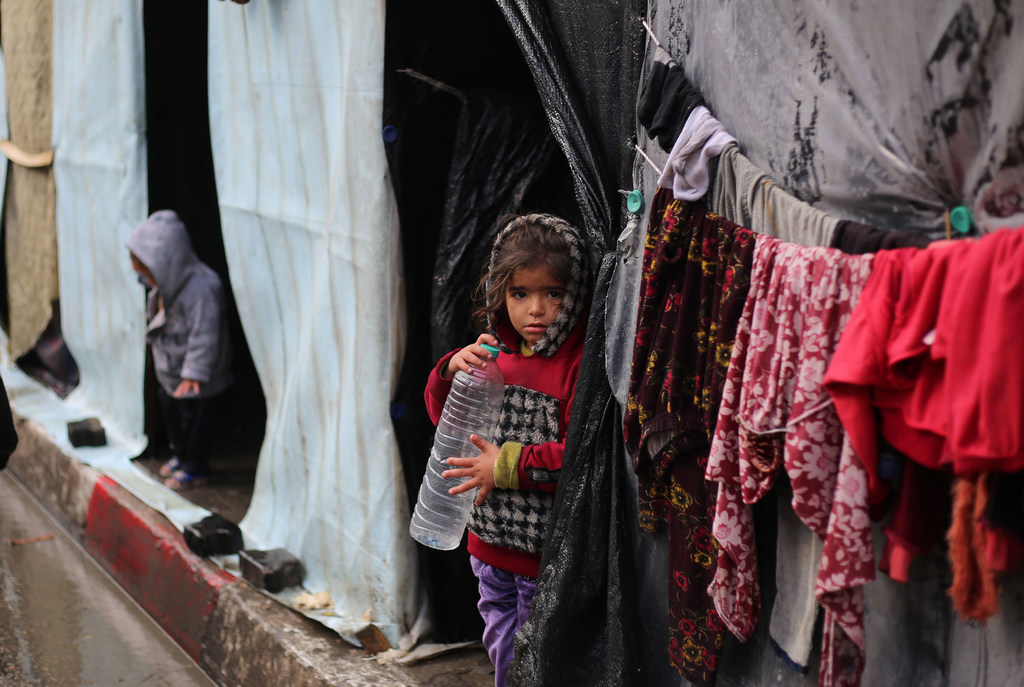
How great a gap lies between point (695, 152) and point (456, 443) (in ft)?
4.02

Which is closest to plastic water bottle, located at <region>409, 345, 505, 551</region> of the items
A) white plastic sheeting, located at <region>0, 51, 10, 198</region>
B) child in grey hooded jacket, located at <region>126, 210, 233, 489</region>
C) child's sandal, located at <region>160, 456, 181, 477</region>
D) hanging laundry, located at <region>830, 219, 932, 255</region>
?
hanging laundry, located at <region>830, 219, 932, 255</region>

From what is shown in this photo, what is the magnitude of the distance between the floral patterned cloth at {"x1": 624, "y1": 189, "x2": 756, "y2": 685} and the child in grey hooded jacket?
3711 millimetres

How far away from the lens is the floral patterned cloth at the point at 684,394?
6.31 ft

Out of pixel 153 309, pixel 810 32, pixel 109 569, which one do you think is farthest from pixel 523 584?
pixel 153 309

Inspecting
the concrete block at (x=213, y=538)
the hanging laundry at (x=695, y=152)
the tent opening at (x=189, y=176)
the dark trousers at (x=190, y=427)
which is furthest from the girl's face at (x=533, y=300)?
the dark trousers at (x=190, y=427)

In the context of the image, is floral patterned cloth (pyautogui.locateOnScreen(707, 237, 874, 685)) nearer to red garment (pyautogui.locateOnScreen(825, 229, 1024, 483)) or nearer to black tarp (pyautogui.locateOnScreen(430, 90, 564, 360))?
red garment (pyautogui.locateOnScreen(825, 229, 1024, 483))

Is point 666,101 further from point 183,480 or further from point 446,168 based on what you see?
point 183,480

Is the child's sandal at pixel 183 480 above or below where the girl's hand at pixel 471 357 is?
below

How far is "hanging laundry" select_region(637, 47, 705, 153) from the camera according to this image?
2.06m

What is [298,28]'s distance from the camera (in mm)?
3678

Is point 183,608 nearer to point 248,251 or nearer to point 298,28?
point 248,251

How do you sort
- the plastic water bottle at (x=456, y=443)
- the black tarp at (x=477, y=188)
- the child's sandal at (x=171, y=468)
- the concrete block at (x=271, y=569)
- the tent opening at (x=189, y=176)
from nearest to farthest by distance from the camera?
1. the plastic water bottle at (x=456, y=443)
2. the black tarp at (x=477, y=188)
3. the concrete block at (x=271, y=569)
4. the child's sandal at (x=171, y=468)
5. the tent opening at (x=189, y=176)

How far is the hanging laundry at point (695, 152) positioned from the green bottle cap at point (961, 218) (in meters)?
0.55

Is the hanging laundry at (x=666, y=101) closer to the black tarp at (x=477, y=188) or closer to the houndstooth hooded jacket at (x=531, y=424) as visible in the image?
the houndstooth hooded jacket at (x=531, y=424)
